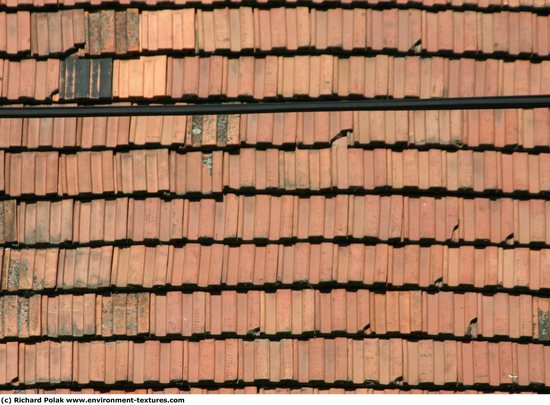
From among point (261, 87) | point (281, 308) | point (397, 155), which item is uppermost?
point (261, 87)

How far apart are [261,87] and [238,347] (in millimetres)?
1547

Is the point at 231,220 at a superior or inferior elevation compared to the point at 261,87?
inferior

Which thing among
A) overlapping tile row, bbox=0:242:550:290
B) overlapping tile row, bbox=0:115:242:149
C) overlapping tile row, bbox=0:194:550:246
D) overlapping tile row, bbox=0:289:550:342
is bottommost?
overlapping tile row, bbox=0:289:550:342

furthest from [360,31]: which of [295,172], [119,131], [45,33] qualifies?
[45,33]

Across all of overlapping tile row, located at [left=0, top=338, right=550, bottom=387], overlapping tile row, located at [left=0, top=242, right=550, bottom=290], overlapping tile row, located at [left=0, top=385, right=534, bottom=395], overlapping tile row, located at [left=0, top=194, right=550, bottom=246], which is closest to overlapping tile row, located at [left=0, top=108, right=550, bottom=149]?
overlapping tile row, located at [left=0, top=194, right=550, bottom=246]

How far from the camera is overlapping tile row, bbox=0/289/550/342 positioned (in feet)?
16.7

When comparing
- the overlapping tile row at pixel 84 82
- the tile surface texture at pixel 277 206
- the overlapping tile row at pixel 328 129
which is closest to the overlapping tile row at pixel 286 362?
the tile surface texture at pixel 277 206

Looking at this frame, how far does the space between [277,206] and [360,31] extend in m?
1.17

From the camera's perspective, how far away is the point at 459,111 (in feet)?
17.1

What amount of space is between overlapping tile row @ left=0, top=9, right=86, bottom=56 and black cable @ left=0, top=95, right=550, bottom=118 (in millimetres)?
685

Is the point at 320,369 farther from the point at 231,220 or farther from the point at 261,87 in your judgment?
the point at 261,87

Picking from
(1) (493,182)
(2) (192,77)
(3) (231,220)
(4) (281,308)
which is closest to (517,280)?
(1) (493,182)

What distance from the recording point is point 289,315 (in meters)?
5.10

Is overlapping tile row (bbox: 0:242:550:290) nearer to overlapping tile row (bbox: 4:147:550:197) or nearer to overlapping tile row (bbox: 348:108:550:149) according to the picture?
overlapping tile row (bbox: 4:147:550:197)
